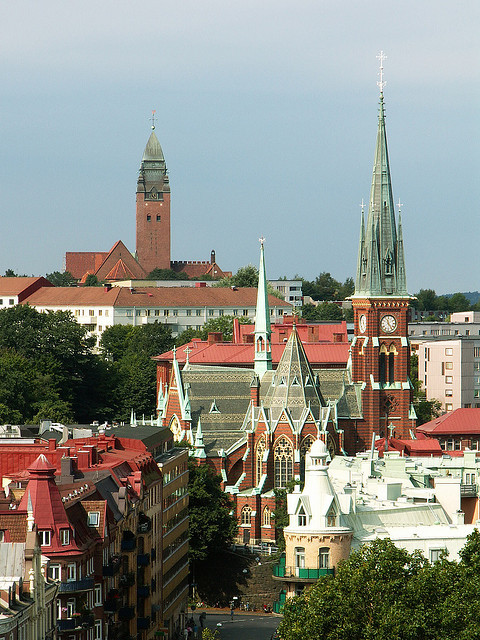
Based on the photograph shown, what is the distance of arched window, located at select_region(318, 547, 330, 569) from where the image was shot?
10306 cm

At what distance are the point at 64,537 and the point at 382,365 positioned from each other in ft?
323

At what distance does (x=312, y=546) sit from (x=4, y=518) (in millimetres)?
22375

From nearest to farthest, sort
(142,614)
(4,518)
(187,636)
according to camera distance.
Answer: (4,518) → (142,614) → (187,636)

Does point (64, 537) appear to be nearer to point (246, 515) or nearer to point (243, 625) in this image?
point (243, 625)

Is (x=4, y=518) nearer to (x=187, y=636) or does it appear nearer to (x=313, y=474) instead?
(x=313, y=474)

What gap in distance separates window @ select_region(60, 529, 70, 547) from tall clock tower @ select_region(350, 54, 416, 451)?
95613 millimetres

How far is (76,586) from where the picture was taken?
3497 inches

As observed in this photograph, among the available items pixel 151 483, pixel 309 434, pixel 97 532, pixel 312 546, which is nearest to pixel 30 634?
pixel 97 532

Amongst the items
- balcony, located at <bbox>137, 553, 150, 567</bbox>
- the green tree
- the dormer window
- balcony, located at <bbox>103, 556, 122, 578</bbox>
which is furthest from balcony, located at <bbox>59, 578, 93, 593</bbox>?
the green tree

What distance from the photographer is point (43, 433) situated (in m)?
138

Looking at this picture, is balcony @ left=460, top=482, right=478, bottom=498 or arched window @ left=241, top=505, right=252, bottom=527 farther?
arched window @ left=241, top=505, right=252, bottom=527

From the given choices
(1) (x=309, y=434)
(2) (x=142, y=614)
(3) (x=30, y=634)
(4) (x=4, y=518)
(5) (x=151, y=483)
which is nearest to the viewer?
(3) (x=30, y=634)

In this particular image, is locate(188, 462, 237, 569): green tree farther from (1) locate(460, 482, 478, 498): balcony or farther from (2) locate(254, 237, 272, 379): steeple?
(1) locate(460, 482, 478, 498): balcony

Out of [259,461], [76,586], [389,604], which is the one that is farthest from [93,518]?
[259,461]
